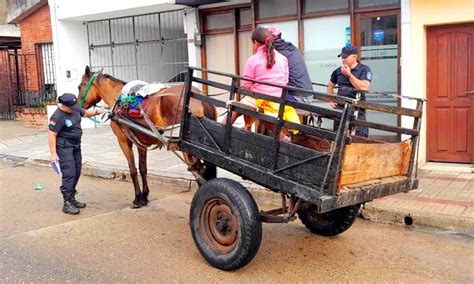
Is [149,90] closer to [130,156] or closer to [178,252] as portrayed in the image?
[130,156]

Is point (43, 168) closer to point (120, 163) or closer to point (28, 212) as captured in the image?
point (120, 163)

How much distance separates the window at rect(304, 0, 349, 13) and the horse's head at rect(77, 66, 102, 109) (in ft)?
14.1

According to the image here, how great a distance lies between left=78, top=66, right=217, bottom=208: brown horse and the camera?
547 centimetres

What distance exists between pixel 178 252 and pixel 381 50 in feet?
17.9

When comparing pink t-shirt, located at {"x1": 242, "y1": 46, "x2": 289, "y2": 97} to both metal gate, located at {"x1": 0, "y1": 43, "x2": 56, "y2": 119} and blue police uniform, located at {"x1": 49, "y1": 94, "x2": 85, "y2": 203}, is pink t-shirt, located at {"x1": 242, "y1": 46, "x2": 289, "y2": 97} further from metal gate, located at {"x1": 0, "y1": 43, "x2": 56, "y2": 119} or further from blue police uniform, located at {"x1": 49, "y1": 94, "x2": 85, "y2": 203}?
metal gate, located at {"x1": 0, "y1": 43, "x2": 56, "y2": 119}

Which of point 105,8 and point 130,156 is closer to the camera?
point 130,156

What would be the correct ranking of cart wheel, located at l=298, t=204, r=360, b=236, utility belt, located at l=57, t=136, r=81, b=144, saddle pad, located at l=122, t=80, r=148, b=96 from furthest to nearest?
utility belt, located at l=57, t=136, r=81, b=144 < saddle pad, located at l=122, t=80, r=148, b=96 < cart wheel, located at l=298, t=204, r=360, b=236

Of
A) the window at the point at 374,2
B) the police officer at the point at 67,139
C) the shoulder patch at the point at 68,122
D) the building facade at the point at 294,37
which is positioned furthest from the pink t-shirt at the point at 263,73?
the window at the point at 374,2

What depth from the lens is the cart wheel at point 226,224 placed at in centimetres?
428

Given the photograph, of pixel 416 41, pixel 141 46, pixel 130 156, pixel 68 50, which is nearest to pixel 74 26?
pixel 68 50

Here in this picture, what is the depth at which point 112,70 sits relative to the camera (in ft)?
49.8

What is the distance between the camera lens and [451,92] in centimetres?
812

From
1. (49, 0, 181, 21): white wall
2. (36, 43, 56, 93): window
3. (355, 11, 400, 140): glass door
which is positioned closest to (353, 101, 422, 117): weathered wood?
(355, 11, 400, 140): glass door

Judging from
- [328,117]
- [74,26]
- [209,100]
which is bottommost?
[328,117]
